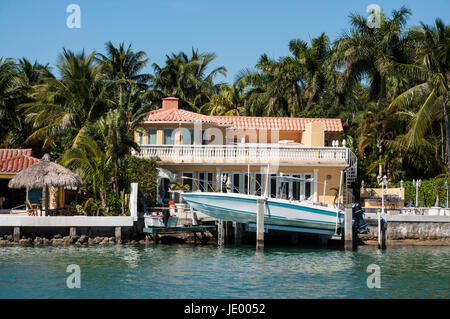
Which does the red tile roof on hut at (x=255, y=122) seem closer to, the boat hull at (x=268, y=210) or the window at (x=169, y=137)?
the window at (x=169, y=137)

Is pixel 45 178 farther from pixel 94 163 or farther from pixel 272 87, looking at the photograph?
pixel 272 87

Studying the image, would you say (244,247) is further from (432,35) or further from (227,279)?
(432,35)

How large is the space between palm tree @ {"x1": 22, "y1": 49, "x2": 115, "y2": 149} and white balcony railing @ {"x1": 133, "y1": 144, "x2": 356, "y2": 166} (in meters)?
5.70

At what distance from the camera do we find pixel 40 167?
95.5ft

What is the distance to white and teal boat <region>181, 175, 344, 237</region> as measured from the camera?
27.7m

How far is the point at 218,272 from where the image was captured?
2184 centimetres

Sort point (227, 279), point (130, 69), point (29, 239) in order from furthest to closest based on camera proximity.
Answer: point (130, 69) → point (29, 239) → point (227, 279)

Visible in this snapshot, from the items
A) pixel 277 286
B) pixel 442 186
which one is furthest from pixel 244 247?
pixel 442 186

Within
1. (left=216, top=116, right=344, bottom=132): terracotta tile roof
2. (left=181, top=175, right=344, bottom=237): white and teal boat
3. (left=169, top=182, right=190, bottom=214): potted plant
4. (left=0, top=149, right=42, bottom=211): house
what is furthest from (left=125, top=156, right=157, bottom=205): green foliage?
(left=216, top=116, right=344, bottom=132): terracotta tile roof

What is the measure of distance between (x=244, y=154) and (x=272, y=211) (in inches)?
251

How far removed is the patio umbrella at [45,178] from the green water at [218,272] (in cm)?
311

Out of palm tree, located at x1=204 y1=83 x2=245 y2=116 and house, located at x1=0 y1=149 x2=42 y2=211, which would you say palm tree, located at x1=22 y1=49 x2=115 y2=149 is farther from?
palm tree, located at x1=204 y1=83 x2=245 y2=116
